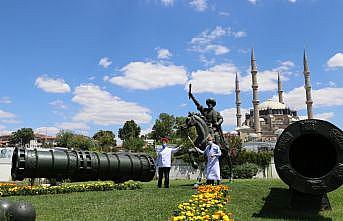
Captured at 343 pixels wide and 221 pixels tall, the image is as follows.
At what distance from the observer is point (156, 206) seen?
31.0 ft

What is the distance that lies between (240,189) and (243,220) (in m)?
3.63

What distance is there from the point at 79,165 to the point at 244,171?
16920 millimetres

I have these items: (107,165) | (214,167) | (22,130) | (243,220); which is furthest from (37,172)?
(22,130)

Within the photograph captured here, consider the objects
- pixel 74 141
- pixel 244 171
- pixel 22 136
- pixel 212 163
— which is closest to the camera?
pixel 212 163

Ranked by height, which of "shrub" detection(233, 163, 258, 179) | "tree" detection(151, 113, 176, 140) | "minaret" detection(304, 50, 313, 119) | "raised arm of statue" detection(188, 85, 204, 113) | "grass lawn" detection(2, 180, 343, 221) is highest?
"minaret" detection(304, 50, 313, 119)

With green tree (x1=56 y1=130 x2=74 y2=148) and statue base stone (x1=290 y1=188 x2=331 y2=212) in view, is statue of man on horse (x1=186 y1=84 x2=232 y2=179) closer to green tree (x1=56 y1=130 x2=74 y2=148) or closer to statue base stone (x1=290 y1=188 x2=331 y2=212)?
statue base stone (x1=290 y1=188 x2=331 y2=212)

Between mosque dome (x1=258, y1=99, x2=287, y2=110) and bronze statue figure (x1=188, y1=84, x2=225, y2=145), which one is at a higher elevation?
mosque dome (x1=258, y1=99, x2=287, y2=110)

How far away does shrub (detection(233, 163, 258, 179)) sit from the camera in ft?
93.6

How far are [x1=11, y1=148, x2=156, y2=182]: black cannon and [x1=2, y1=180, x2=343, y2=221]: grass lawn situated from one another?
192cm

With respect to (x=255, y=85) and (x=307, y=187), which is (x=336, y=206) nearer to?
(x=307, y=187)

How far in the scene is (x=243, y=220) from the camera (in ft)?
27.3

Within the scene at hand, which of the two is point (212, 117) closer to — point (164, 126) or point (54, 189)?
point (54, 189)

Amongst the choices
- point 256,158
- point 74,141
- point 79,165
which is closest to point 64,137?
point 74,141

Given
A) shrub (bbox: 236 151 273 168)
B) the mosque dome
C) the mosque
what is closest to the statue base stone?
shrub (bbox: 236 151 273 168)
